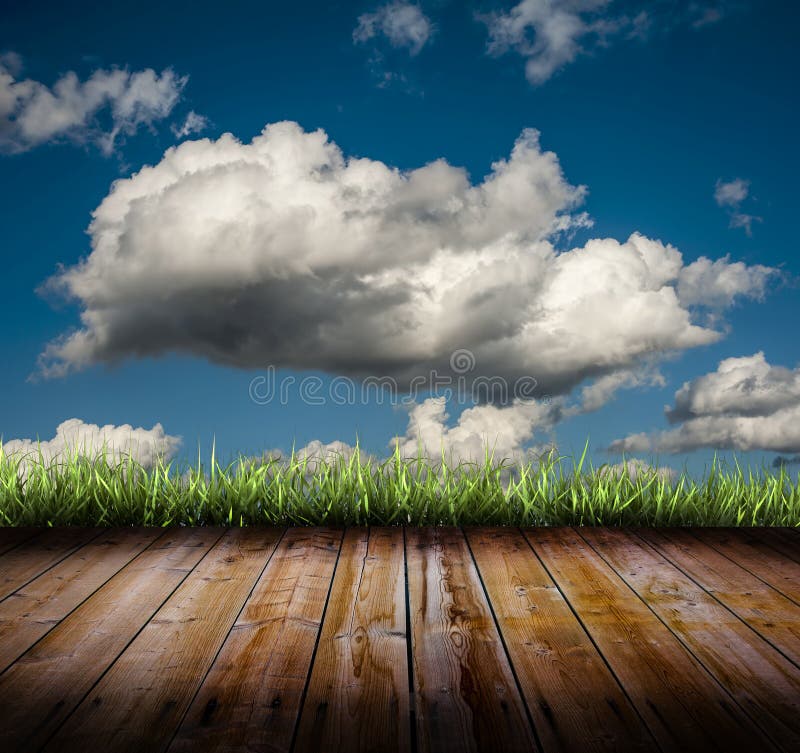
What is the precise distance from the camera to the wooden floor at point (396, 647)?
4.95ft

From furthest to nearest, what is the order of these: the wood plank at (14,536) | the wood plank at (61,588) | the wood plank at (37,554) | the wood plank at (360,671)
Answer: the wood plank at (14,536), the wood plank at (37,554), the wood plank at (61,588), the wood plank at (360,671)

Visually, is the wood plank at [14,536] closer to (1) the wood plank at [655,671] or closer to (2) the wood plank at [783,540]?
(1) the wood plank at [655,671]

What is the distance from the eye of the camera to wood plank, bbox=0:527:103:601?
8.59ft

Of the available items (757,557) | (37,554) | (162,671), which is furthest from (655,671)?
(37,554)

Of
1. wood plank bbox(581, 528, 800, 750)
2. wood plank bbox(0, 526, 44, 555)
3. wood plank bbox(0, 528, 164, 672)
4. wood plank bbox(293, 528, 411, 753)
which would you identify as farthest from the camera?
wood plank bbox(0, 526, 44, 555)

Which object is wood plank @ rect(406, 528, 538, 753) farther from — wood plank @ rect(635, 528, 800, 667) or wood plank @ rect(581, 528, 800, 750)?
wood plank @ rect(635, 528, 800, 667)

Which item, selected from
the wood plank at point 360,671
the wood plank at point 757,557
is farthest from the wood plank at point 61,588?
the wood plank at point 757,557

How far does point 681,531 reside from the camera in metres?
3.49

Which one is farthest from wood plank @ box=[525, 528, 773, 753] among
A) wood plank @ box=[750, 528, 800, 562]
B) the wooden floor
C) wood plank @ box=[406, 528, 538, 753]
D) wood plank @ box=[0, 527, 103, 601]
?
wood plank @ box=[0, 527, 103, 601]

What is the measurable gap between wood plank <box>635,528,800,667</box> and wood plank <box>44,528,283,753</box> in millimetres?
1649

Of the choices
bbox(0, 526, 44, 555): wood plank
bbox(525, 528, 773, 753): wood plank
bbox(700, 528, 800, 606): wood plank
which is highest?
bbox(0, 526, 44, 555): wood plank

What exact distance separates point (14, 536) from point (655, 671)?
2.93 m

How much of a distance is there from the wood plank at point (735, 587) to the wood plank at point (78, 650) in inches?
75.2

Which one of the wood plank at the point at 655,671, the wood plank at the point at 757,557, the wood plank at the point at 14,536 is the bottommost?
the wood plank at the point at 655,671
